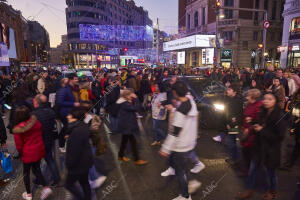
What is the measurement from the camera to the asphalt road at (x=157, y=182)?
3.67 metres

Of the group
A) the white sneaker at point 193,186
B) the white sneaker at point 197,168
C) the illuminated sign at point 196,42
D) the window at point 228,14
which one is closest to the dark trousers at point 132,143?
the white sneaker at point 197,168

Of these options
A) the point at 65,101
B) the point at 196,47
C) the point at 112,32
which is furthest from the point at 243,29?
the point at 65,101

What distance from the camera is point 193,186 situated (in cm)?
390

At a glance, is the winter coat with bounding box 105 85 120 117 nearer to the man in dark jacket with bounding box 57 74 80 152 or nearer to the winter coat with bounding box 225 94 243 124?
the man in dark jacket with bounding box 57 74 80 152

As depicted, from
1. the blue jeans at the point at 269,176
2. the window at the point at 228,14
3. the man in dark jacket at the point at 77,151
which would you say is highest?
the window at the point at 228,14

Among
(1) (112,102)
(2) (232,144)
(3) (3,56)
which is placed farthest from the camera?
(3) (3,56)

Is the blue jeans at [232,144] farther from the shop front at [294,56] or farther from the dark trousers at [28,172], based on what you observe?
the shop front at [294,56]

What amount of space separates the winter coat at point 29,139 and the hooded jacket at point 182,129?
6.87 ft

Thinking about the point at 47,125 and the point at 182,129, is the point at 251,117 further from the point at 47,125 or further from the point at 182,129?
the point at 47,125

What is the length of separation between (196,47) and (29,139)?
89.4 feet

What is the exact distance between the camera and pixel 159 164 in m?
4.84

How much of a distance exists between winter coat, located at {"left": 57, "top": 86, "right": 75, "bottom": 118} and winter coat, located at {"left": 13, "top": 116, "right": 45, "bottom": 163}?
1990 millimetres

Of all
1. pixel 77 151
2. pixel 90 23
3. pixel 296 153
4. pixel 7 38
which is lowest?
pixel 296 153

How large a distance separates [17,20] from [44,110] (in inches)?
2246
